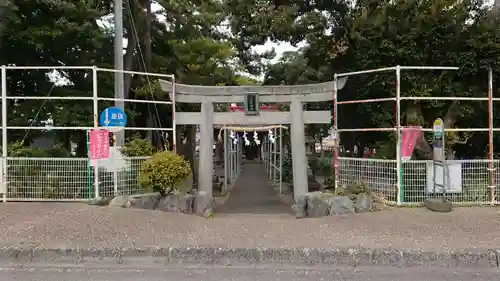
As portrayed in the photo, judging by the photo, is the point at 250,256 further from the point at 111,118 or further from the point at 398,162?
the point at 111,118

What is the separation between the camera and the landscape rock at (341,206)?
8.68 m

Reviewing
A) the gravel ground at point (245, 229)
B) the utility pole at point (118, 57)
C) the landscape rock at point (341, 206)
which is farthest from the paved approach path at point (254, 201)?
the utility pole at point (118, 57)

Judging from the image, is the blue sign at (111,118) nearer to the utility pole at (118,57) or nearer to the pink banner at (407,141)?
the utility pole at (118,57)

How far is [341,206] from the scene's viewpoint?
8.72 metres

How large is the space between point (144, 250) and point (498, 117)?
1043 centimetres

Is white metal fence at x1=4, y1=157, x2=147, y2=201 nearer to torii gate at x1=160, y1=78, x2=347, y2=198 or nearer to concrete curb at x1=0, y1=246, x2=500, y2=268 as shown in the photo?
torii gate at x1=160, y1=78, x2=347, y2=198

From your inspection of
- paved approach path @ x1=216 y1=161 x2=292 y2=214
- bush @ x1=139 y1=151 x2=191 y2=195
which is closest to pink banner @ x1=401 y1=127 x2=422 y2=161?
paved approach path @ x1=216 y1=161 x2=292 y2=214

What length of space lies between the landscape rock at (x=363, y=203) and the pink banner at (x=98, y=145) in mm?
5244

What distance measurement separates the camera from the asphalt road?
17.5 feet

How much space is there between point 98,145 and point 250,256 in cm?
484

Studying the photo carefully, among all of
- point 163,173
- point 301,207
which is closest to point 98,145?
point 163,173

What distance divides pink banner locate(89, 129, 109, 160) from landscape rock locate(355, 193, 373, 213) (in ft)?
17.2

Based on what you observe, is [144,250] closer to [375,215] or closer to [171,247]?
[171,247]

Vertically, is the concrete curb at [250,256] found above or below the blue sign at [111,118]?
below
